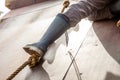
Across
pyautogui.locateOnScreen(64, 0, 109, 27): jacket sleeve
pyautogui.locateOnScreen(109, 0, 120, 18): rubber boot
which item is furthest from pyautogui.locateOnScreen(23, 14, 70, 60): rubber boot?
pyautogui.locateOnScreen(109, 0, 120, 18): rubber boot

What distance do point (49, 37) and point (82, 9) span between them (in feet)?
0.76

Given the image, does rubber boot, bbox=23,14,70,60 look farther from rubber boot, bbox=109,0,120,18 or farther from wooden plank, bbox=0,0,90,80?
rubber boot, bbox=109,0,120,18

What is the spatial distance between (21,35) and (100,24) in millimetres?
456

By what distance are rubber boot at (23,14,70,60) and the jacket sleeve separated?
0.11ft

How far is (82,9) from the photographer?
1.07m

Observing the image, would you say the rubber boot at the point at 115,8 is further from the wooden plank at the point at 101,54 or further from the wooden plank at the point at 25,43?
the wooden plank at the point at 25,43

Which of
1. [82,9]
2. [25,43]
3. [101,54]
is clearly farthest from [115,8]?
[25,43]

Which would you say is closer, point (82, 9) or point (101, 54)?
point (101, 54)

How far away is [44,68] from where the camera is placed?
0.86 m

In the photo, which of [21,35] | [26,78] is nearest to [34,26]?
[21,35]

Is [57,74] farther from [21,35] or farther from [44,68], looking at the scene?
[21,35]

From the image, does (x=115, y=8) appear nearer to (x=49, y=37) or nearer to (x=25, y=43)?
(x=49, y=37)

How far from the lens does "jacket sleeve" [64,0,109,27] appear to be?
41.1 inches

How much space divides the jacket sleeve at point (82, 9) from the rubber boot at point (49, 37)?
3 centimetres
